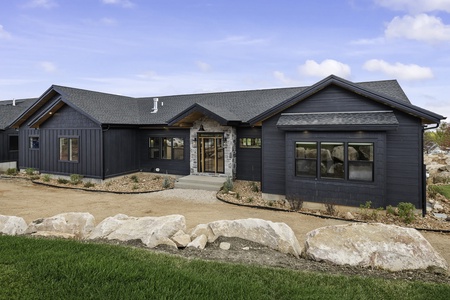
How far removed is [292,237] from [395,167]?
246 inches

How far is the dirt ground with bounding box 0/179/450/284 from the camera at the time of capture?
4.84 metres

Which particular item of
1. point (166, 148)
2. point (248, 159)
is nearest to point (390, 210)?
point (248, 159)

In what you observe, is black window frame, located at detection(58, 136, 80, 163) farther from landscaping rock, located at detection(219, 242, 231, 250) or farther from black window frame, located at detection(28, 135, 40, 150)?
landscaping rock, located at detection(219, 242, 231, 250)

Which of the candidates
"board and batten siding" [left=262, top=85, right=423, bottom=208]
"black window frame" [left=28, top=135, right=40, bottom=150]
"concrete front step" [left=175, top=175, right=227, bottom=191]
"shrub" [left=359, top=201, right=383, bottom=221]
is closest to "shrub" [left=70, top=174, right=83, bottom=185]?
"concrete front step" [left=175, top=175, right=227, bottom=191]

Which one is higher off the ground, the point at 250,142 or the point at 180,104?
the point at 180,104

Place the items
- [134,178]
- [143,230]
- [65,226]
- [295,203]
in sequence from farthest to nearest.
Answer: [134,178] < [295,203] < [65,226] < [143,230]

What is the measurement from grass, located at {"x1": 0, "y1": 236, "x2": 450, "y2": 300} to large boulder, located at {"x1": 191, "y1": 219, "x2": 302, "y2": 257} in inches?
48.1

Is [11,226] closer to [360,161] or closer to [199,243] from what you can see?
[199,243]

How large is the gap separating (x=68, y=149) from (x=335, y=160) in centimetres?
1468

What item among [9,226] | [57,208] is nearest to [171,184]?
[57,208]

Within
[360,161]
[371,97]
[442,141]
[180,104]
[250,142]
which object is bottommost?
[360,161]

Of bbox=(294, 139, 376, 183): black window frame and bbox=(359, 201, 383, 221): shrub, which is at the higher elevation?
bbox=(294, 139, 376, 183): black window frame

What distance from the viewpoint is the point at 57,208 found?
10375mm

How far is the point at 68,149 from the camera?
16484 mm
